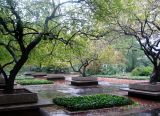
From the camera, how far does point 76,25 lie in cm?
1256

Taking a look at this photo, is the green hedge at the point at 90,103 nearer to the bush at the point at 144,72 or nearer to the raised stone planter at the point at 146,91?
the raised stone planter at the point at 146,91

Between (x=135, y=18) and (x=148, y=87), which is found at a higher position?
(x=135, y=18)

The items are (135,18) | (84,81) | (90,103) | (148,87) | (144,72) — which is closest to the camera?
(90,103)

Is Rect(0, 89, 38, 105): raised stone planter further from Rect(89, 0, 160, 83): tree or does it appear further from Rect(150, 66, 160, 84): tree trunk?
Rect(150, 66, 160, 84): tree trunk

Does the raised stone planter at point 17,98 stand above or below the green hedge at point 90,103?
above

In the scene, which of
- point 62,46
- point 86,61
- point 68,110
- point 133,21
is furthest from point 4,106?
point 86,61

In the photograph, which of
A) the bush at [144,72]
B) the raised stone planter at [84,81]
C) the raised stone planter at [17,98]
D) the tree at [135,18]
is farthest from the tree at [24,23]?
the bush at [144,72]

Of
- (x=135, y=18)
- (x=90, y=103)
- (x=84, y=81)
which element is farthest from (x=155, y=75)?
(x=84, y=81)

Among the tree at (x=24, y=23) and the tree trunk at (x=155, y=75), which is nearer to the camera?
the tree at (x=24, y=23)

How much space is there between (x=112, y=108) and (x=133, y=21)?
574 cm

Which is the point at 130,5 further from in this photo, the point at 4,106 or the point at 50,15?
the point at 4,106

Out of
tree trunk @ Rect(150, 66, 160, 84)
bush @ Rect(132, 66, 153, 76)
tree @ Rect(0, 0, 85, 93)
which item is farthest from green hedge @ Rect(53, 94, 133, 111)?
bush @ Rect(132, 66, 153, 76)

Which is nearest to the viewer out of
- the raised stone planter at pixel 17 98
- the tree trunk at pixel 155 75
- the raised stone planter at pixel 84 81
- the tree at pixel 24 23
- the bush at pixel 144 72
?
the raised stone planter at pixel 17 98

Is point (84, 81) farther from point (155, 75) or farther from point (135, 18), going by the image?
point (135, 18)
